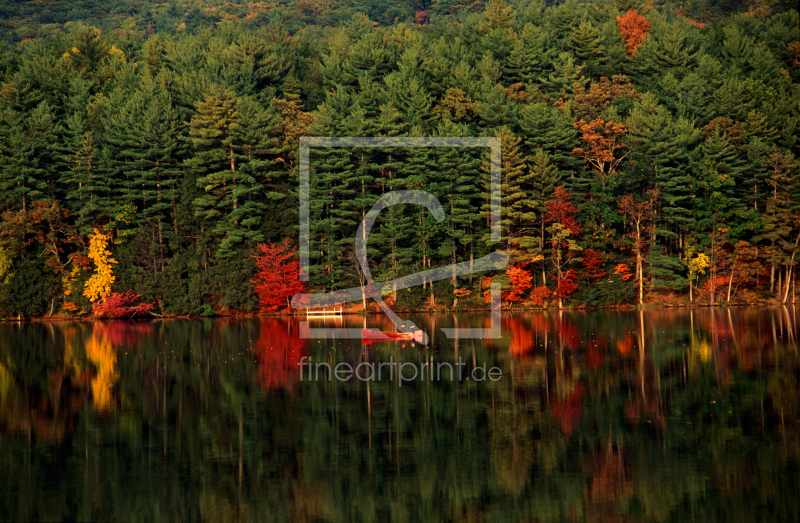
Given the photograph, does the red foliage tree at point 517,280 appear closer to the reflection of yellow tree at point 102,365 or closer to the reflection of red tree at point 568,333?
the reflection of red tree at point 568,333

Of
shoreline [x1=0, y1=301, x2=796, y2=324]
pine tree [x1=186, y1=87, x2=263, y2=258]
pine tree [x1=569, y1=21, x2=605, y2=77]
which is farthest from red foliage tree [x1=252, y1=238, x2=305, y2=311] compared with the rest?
pine tree [x1=569, y1=21, x2=605, y2=77]

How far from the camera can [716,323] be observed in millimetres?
42531

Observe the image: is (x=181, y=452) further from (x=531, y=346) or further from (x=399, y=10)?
(x=399, y=10)

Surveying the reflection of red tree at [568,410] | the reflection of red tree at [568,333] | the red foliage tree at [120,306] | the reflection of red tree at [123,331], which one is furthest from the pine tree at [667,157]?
the reflection of red tree at [568,410]

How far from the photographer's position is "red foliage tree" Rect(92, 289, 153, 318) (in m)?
56.1

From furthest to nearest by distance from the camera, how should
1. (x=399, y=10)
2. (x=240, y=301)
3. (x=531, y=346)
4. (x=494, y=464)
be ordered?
1. (x=399, y=10)
2. (x=240, y=301)
3. (x=531, y=346)
4. (x=494, y=464)

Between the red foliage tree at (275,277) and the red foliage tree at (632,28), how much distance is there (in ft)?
137

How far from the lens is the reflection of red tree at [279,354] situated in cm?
2703

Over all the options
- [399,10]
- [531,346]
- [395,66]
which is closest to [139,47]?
[395,66]

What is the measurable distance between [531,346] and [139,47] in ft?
224

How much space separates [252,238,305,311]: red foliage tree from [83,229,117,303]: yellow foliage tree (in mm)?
10103

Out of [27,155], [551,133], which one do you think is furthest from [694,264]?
[27,155]

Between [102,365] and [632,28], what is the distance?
66099mm

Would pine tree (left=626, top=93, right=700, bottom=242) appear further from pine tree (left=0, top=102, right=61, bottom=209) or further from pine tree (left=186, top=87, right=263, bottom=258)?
pine tree (left=0, top=102, right=61, bottom=209)
